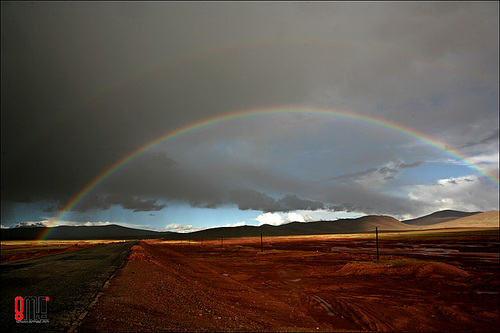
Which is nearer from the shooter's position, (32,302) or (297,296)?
(32,302)

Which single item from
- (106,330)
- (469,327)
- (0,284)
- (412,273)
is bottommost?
(412,273)

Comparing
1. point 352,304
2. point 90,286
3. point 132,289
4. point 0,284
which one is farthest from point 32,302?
point 352,304

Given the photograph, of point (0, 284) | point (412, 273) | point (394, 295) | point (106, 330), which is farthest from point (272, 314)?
point (412, 273)

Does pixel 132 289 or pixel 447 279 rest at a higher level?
pixel 132 289

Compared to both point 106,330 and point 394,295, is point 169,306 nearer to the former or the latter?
point 106,330

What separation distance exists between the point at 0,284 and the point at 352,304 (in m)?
23.0

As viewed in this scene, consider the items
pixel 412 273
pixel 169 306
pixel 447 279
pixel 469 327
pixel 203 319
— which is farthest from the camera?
pixel 412 273

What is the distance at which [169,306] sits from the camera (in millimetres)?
12492

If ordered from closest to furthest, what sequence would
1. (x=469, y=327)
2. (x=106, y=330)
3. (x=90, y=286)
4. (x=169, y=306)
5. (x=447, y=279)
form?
(x=106, y=330) → (x=169, y=306) → (x=469, y=327) → (x=90, y=286) → (x=447, y=279)

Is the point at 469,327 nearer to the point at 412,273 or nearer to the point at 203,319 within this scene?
the point at 203,319

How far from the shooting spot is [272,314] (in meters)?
15.6

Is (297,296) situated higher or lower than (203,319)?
lower

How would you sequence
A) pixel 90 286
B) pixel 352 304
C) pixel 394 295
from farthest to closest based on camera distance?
pixel 394 295 → pixel 352 304 → pixel 90 286

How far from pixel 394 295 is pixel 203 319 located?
1624 centimetres
